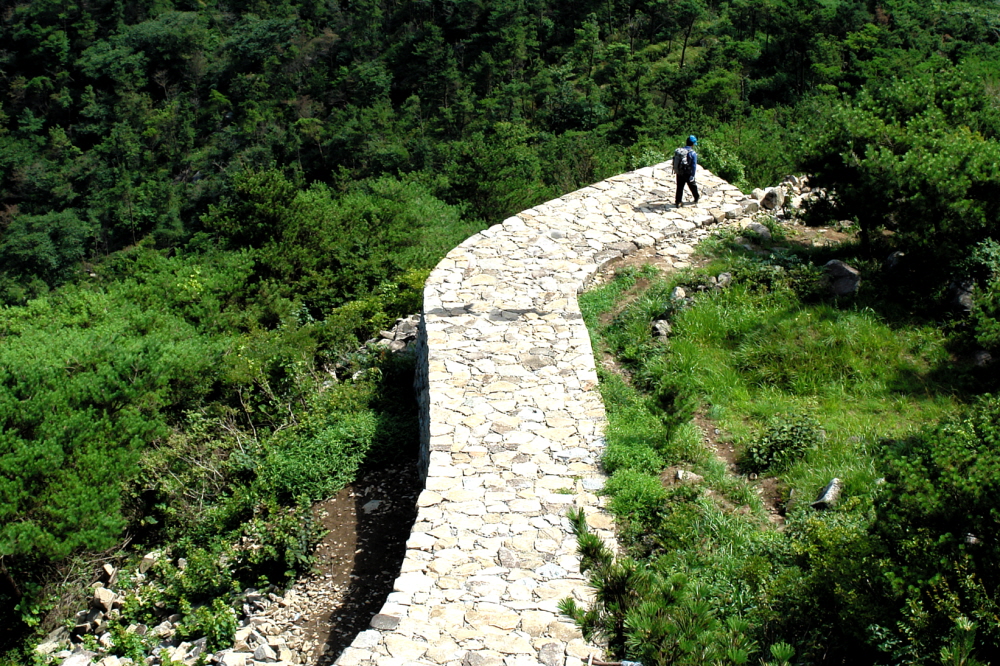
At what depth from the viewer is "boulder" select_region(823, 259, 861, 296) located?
10.9 m

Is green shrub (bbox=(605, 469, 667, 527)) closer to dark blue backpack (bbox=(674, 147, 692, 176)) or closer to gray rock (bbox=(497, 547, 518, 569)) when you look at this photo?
gray rock (bbox=(497, 547, 518, 569))

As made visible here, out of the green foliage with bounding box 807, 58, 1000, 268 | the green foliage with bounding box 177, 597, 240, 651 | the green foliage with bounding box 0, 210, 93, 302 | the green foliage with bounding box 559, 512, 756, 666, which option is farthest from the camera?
the green foliage with bounding box 0, 210, 93, 302

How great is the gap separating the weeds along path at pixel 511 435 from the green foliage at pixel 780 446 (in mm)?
1476

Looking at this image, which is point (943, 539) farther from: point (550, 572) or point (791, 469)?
point (791, 469)

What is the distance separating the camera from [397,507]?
9.48 metres

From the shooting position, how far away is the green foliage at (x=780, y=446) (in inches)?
328

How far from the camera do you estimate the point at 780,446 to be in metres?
8.45

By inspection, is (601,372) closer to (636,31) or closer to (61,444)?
(61,444)

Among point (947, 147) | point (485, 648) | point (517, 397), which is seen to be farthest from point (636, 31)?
point (485, 648)

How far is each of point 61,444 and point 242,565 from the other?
11.7ft

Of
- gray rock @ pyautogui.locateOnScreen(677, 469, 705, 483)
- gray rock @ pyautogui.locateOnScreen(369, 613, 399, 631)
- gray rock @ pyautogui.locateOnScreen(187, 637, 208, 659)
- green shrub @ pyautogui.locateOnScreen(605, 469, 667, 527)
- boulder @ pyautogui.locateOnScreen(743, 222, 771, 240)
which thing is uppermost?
boulder @ pyautogui.locateOnScreen(743, 222, 771, 240)

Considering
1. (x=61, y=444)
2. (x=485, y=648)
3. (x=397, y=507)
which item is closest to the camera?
(x=485, y=648)

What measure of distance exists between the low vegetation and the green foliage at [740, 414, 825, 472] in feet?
0.06

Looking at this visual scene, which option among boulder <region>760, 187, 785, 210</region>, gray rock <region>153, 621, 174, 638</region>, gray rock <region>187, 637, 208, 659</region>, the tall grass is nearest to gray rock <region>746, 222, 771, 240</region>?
the tall grass
